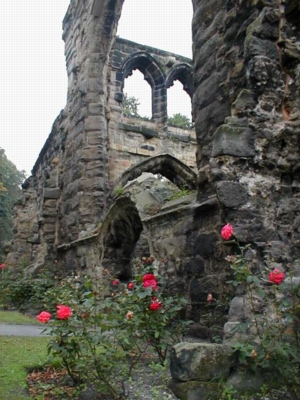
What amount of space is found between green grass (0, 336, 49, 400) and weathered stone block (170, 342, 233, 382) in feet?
3.15

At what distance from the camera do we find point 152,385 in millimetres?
3158

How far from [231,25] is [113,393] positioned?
3700mm

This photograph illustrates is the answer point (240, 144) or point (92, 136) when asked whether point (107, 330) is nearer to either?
point (240, 144)

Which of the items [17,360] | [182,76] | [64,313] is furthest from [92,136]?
[64,313]

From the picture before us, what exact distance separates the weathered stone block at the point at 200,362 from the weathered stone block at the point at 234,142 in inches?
57.7

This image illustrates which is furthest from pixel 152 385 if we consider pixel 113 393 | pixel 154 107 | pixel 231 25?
pixel 154 107

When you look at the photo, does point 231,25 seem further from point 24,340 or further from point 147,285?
point 24,340

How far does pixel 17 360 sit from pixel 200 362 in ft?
6.01

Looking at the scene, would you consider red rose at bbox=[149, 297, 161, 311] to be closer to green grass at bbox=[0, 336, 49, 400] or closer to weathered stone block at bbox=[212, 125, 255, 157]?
green grass at bbox=[0, 336, 49, 400]

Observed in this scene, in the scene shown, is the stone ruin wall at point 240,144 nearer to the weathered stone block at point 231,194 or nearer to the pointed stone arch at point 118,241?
the weathered stone block at point 231,194

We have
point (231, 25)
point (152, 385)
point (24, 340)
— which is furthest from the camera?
point (24, 340)

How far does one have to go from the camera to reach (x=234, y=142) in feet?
11.5

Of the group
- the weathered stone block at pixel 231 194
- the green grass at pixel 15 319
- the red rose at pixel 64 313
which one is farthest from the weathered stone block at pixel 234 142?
the green grass at pixel 15 319

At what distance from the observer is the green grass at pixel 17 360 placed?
2931mm
